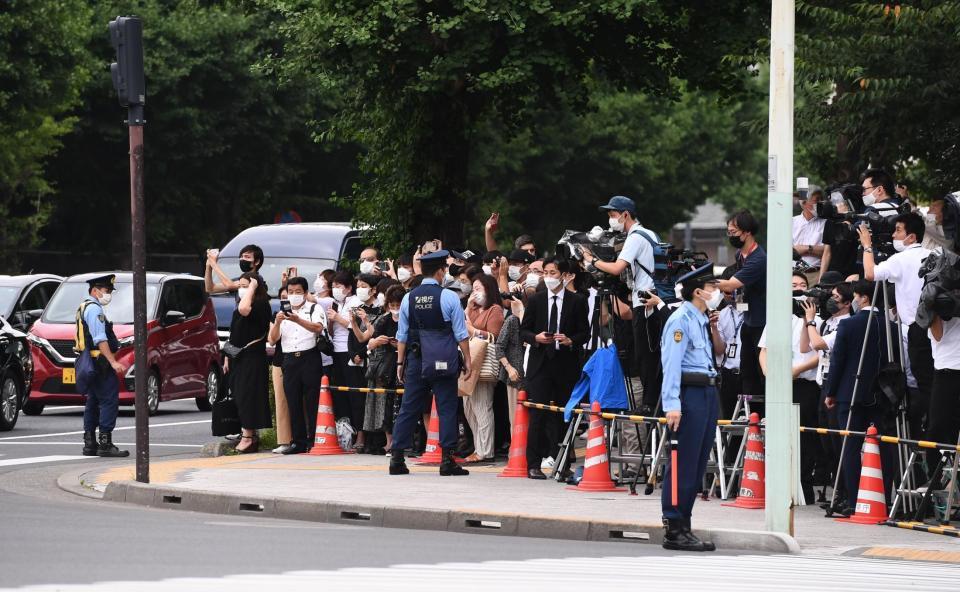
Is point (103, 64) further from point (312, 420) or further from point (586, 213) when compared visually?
point (312, 420)

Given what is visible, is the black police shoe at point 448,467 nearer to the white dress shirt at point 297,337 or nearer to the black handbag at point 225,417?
the white dress shirt at point 297,337

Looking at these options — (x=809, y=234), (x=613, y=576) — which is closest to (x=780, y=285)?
(x=613, y=576)

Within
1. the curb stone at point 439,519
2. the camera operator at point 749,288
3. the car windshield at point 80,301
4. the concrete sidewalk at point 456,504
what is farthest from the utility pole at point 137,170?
the car windshield at point 80,301

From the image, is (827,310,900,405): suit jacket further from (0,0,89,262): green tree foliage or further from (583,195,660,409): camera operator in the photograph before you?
(0,0,89,262): green tree foliage

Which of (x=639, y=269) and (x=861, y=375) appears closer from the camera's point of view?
(x=861, y=375)

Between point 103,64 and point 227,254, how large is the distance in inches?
814

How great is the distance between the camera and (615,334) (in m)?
15.8

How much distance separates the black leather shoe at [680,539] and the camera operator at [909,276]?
268 cm

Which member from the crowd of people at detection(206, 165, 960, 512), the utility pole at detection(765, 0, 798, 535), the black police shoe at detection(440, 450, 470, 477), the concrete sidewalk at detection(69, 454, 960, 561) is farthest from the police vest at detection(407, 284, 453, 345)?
the utility pole at detection(765, 0, 798, 535)

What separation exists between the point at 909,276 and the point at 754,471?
197 cm

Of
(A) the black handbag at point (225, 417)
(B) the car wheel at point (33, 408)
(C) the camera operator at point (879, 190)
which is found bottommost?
(B) the car wheel at point (33, 408)

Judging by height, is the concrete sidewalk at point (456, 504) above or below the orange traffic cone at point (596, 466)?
below

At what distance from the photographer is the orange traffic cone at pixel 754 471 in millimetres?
14000

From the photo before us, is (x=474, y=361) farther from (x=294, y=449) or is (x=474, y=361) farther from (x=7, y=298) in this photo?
(x=7, y=298)
